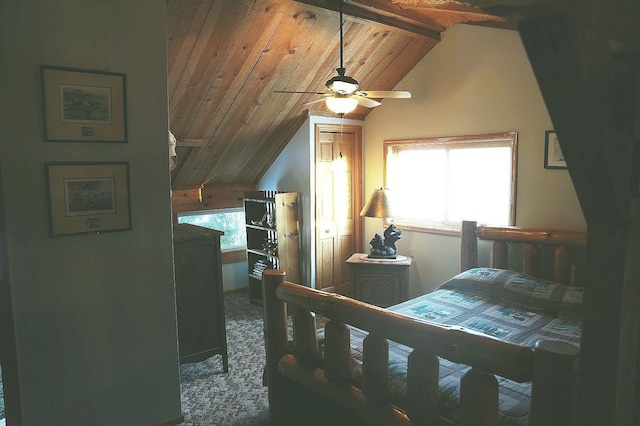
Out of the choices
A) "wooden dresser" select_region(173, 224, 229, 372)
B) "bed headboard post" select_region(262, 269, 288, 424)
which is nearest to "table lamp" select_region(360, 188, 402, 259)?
"wooden dresser" select_region(173, 224, 229, 372)

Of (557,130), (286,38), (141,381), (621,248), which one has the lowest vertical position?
(141,381)

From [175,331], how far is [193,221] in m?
2.60

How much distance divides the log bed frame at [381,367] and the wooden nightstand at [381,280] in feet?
6.11

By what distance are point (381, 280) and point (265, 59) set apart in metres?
2.22

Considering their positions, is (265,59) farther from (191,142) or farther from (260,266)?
(260,266)

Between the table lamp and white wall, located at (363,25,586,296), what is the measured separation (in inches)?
13.3

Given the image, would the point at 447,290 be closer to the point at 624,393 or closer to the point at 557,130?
the point at 624,393

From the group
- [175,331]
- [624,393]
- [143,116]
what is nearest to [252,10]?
[143,116]

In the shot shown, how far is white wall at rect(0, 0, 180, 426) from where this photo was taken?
6.92 ft

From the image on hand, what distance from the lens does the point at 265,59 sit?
3527 mm

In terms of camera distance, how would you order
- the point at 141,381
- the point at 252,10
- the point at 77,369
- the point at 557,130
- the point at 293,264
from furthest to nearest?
the point at 293,264
the point at 252,10
the point at 141,381
the point at 77,369
the point at 557,130

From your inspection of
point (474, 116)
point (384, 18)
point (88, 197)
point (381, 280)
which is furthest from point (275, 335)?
point (474, 116)

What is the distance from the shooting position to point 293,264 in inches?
189

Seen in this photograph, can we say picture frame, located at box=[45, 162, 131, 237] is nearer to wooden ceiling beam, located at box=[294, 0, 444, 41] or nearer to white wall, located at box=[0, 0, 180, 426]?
white wall, located at box=[0, 0, 180, 426]
